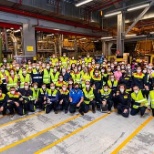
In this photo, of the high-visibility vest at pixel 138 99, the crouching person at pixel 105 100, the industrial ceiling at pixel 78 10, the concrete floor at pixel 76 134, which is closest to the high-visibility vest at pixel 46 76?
the concrete floor at pixel 76 134

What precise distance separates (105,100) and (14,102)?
342cm

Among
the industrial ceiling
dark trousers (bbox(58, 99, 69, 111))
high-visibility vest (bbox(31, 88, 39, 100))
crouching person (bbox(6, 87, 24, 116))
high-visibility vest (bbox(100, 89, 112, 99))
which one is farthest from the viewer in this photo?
the industrial ceiling

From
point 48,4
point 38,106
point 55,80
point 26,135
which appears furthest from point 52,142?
point 48,4

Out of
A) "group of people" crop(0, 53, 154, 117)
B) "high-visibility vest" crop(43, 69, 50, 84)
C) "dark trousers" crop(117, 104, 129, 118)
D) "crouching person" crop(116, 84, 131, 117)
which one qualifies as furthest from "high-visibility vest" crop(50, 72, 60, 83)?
"dark trousers" crop(117, 104, 129, 118)

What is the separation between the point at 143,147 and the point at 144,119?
5.86 ft

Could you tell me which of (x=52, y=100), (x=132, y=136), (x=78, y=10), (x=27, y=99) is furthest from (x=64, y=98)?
(x=78, y=10)

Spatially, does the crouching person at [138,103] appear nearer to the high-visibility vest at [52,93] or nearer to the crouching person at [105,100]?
the crouching person at [105,100]

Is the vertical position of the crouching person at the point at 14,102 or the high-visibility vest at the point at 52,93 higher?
the high-visibility vest at the point at 52,93

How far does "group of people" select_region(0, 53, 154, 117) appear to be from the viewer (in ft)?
20.2

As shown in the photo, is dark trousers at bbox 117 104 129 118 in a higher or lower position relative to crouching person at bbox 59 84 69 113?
lower

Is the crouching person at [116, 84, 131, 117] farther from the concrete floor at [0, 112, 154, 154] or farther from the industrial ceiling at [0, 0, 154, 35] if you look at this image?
the industrial ceiling at [0, 0, 154, 35]

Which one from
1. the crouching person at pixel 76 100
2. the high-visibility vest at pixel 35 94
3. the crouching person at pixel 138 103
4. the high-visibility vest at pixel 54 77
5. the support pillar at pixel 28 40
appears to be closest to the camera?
the crouching person at pixel 138 103

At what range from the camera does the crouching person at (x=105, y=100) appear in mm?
6391

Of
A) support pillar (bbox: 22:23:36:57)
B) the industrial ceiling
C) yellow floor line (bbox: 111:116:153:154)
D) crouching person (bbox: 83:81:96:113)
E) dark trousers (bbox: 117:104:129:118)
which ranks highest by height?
the industrial ceiling
